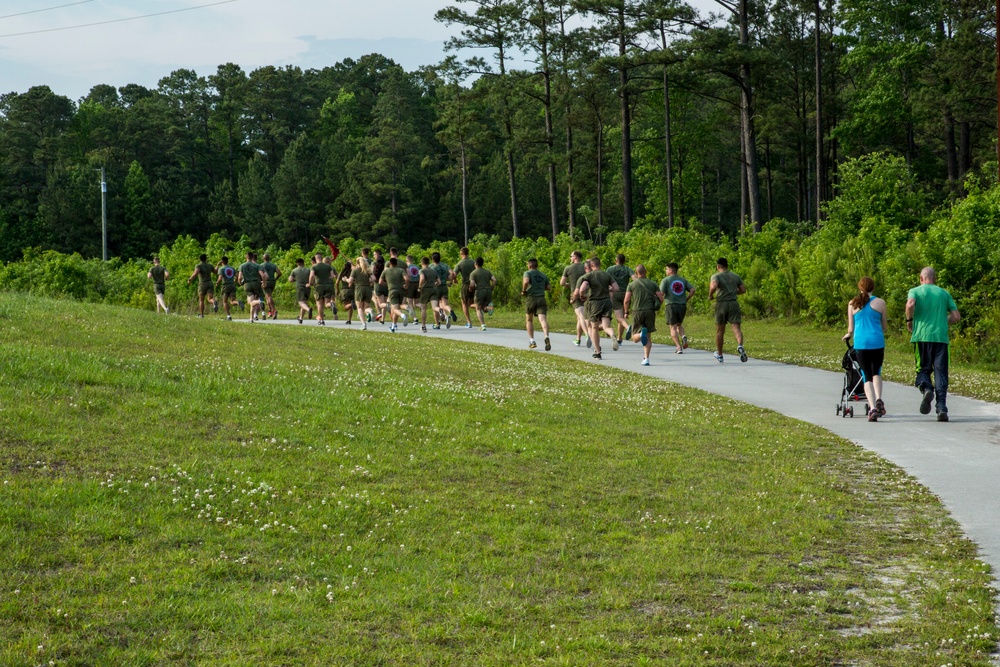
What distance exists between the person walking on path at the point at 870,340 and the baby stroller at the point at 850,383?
256 mm

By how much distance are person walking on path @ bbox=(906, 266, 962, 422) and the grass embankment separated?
1.29m

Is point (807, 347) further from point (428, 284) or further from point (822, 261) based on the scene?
point (428, 284)

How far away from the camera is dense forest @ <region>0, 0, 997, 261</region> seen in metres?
50.1

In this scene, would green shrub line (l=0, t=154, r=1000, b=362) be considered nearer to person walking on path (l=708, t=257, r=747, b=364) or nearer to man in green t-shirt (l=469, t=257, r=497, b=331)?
man in green t-shirt (l=469, t=257, r=497, b=331)

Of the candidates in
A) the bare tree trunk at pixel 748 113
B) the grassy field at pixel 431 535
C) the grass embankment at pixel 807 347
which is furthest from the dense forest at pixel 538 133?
the grassy field at pixel 431 535

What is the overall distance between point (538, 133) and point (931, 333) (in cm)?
5556

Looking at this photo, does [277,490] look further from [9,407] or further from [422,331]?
[422,331]

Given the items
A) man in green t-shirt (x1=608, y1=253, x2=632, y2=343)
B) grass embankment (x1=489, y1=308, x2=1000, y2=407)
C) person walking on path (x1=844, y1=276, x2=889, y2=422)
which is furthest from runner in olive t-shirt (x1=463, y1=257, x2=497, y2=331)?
person walking on path (x1=844, y1=276, x2=889, y2=422)

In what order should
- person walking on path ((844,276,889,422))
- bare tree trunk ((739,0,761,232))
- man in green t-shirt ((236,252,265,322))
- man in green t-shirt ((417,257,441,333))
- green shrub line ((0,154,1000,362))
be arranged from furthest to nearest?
bare tree trunk ((739,0,761,232)) → man in green t-shirt ((236,252,265,322)) → man in green t-shirt ((417,257,441,333)) → green shrub line ((0,154,1000,362)) → person walking on path ((844,276,889,422))

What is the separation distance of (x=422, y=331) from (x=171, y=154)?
78.1 metres

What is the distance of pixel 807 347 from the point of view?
73.3 ft

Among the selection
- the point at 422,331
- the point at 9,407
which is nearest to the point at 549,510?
the point at 9,407

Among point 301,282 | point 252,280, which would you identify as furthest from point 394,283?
point 252,280

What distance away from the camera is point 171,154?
97.2m
